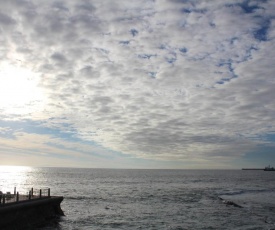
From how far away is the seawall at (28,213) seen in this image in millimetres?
27442

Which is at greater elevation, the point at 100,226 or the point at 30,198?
the point at 30,198

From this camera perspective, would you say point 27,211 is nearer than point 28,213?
Yes

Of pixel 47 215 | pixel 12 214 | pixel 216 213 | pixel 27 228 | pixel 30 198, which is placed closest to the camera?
pixel 12 214

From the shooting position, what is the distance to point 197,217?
41.8 metres

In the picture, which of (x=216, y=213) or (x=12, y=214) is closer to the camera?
(x=12, y=214)

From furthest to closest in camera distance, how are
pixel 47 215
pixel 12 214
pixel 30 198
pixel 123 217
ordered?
pixel 123 217 < pixel 47 215 < pixel 30 198 < pixel 12 214

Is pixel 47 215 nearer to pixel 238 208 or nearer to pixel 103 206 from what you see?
pixel 103 206

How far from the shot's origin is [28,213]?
31.5 m

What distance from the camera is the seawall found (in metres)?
27.4

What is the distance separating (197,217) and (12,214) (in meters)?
23.1

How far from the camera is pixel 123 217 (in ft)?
137

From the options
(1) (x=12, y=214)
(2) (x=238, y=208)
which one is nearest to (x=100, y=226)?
(1) (x=12, y=214)

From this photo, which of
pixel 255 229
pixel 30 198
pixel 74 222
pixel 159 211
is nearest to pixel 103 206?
pixel 159 211

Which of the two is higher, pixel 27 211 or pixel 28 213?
pixel 27 211
